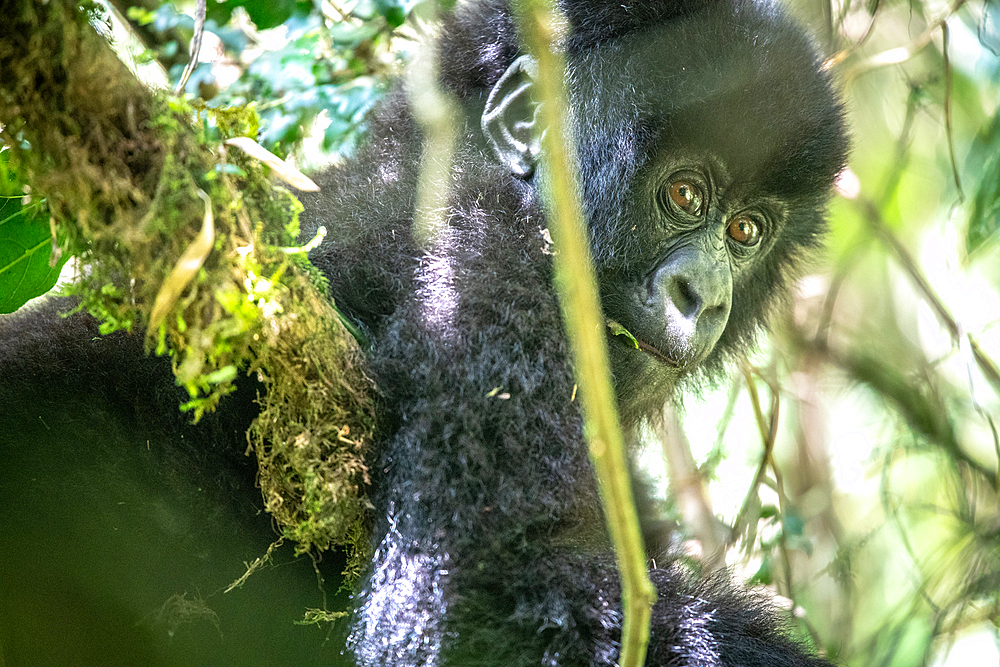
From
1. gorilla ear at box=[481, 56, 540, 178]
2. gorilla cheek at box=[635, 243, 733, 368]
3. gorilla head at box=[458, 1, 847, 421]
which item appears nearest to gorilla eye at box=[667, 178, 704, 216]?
gorilla head at box=[458, 1, 847, 421]

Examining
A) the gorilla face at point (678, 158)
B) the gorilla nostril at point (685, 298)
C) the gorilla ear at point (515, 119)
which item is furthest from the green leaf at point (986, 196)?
the gorilla ear at point (515, 119)

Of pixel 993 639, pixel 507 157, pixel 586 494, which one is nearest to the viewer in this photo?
pixel 586 494

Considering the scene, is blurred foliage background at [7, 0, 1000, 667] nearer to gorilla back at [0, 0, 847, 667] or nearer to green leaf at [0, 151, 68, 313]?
gorilla back at [0, 0, 847, 667]

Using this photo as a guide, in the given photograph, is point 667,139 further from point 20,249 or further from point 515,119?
point 20,249

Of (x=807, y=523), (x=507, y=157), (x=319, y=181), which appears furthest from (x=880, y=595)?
(x=319, y=181)

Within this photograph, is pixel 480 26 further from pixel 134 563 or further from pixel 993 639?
pixel 993 639

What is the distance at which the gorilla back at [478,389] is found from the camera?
6.08 feet

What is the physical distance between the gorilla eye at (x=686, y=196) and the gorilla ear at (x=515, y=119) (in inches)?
17.3

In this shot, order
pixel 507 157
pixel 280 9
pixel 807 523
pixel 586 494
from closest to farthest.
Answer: pixel 586 494 → pixel 507 157 → pixel 280 9 → pixel 807 523

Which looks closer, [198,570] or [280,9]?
[198,570]

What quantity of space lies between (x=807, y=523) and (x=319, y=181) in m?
3.13

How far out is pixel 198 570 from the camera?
→ 84.0 inches

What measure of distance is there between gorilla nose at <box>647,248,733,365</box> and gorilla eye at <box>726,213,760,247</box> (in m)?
0.32

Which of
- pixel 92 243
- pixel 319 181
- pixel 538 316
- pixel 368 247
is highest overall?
pixel 319 181
